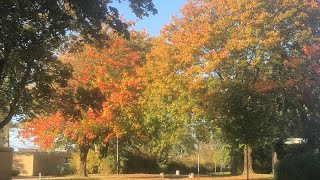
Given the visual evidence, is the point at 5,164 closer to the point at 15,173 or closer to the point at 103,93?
the point at 103,93

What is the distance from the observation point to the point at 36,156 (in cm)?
4947

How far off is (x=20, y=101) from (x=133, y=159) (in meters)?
29.6

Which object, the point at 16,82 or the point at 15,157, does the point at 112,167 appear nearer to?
the point at 15,157

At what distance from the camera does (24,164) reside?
4934cm

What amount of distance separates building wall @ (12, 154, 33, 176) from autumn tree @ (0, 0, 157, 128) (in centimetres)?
3211

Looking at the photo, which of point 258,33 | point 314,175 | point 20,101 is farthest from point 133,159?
point 314,175

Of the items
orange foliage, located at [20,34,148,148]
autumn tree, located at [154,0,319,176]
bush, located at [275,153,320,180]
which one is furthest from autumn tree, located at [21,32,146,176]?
bush, located at [275,153,320,180]

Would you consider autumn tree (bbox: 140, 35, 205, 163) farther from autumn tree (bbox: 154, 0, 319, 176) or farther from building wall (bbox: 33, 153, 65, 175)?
building wall (bbox: 33, 153, 65, 175)

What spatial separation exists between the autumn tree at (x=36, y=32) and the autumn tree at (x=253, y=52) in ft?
32.3

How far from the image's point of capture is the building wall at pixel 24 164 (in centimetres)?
4888

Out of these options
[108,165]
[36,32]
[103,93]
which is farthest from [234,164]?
[36,32]

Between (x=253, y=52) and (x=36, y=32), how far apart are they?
15.5 metres

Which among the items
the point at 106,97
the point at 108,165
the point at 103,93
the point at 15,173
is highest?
the point at 103,93

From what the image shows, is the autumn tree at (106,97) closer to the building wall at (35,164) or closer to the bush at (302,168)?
the bush at (302,168)
